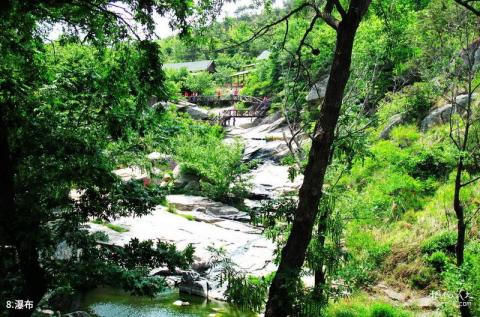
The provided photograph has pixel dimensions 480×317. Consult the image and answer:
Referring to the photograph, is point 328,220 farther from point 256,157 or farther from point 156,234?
point 256,157

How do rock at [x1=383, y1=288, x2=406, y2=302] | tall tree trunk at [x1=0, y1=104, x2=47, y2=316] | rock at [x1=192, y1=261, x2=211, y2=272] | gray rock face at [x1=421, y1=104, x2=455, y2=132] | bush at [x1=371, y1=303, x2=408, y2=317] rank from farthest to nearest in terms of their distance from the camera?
gray rock face at [x1=421, y1=104, x2=455, y2=132] < rock at [x1=192, y1=261, x2=211, y2=272] < rock at [x1=383, y1=288, x2=406, y2=302] < bush at [x1=371, y1=303, x2=408, y2=317] < tall tree trunk at [x1=0, y1=104, x2=47, y2=316]

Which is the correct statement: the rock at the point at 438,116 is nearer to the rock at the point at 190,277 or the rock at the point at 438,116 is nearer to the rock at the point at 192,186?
the rock at the point at 190,277

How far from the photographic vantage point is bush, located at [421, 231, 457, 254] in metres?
9.85

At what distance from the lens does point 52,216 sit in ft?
15.5

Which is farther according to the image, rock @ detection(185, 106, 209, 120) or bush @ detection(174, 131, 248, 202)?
rock @ detection(185, 106, 209, 120)

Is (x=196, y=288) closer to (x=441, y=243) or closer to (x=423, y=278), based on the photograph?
(x=423, y=278)

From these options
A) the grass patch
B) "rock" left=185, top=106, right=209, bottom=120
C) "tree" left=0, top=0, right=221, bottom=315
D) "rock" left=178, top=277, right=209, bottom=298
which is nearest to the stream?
"rock" left=178, top=277, right=209, bottom=298

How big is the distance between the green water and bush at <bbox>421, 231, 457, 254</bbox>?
4547 millimetres

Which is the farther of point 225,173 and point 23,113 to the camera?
point 225,173

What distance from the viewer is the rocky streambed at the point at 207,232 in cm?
1230

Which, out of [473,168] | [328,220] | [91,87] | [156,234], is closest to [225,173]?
[156,234]

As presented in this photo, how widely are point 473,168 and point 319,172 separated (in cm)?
953

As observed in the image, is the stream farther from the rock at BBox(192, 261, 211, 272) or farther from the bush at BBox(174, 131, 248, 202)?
the bush at BBox(174, 131, 248, 202)

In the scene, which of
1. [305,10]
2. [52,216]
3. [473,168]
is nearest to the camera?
[52,216]
